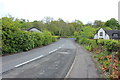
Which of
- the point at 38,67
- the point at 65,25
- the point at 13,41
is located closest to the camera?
the point at 38,67

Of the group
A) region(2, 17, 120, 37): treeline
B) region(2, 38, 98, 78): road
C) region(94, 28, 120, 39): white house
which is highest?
region(2, 17, 120, 37): treeline

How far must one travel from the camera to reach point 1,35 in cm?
1108

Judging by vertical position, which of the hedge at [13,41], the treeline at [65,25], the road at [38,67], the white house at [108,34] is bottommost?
the road at [38,67]

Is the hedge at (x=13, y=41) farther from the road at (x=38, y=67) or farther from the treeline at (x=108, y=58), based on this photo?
the treeline at (x=108, y=58)

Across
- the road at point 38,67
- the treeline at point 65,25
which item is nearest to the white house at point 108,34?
the treeline at point 65,25

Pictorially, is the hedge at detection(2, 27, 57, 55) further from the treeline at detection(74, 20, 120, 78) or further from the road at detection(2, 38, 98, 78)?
the treeline at detection(74, 20, 120, 78)

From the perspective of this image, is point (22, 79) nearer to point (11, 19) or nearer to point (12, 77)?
point (12, 77)

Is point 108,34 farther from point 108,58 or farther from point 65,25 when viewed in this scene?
point 108,58

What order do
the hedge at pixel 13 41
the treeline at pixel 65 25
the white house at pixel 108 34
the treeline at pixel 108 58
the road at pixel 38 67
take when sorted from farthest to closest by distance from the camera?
the treeline at pixel 65 25, the white house at pixel 108 34, the hedge at pixel 13 41, the treeline at pixel 108 58, the road at pixel 38 67

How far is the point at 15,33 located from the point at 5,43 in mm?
1929

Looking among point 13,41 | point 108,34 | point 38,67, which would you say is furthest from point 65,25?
point 38,67

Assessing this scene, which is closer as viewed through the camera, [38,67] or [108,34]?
[38,67]

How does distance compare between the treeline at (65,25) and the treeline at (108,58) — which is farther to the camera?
the treeline at (65,25)

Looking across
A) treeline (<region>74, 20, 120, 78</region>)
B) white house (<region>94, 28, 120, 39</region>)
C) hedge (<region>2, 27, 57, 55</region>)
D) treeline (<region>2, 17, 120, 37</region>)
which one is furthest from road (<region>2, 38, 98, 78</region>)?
treeline (<region>2, 17, 120, 37</region>)
